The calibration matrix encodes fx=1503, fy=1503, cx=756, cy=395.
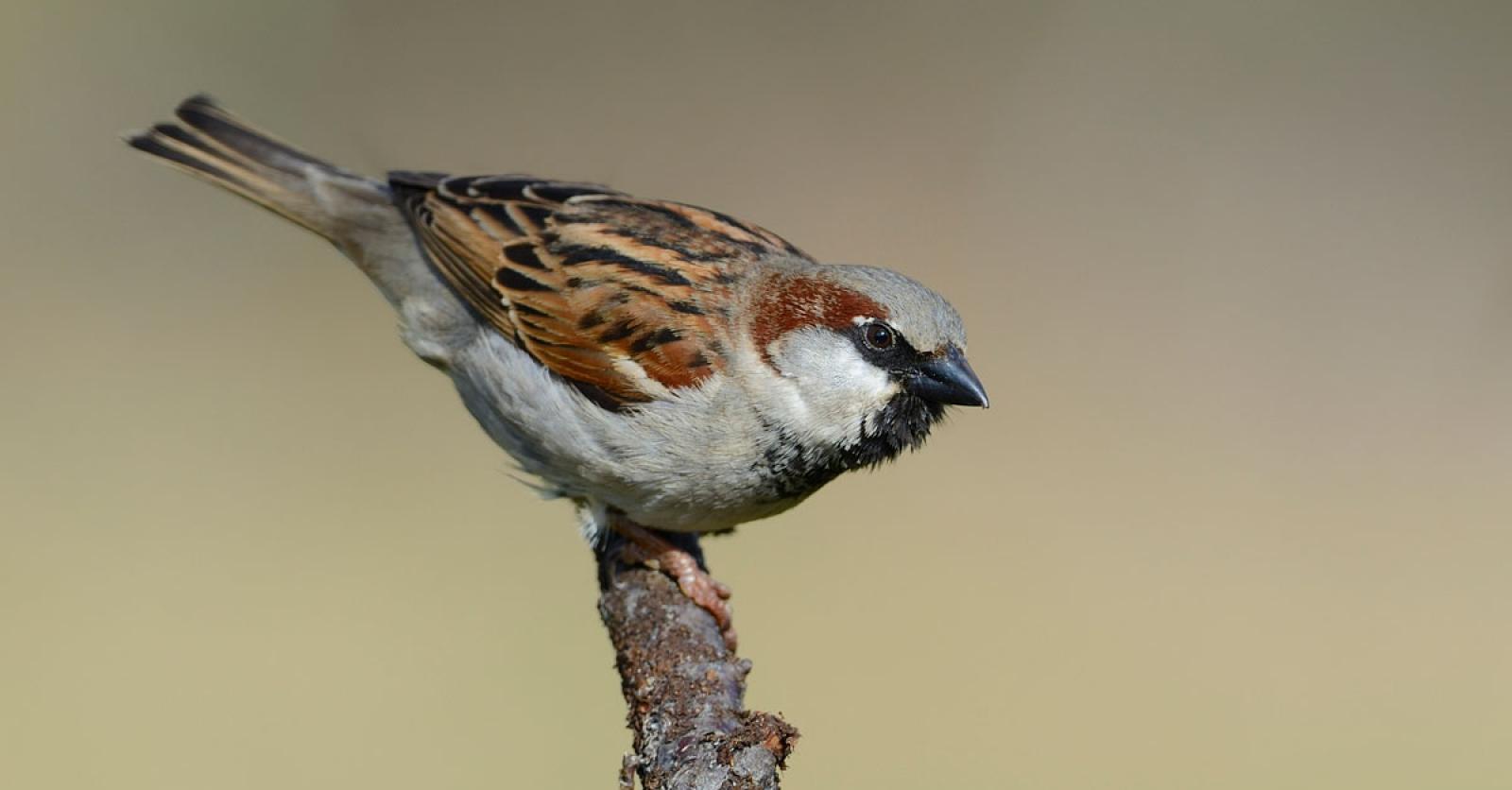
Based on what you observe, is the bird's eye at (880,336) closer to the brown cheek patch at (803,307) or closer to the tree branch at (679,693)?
the brown cheek patch at (803,307)

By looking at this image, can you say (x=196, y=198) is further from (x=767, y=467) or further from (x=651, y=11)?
(x=767, y=467)

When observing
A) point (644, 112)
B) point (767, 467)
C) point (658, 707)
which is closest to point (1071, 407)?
point (644, 112)

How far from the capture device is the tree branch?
A: 2.10 m

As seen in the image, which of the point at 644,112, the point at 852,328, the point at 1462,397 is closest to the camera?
the point at 852,328

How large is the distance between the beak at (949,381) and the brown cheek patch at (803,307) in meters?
0.13

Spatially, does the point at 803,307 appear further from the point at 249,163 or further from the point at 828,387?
the point at 249,163

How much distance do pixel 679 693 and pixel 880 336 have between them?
2.57 ft

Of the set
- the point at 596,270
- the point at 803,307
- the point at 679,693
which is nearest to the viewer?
the point at 679,693

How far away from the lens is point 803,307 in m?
2.92

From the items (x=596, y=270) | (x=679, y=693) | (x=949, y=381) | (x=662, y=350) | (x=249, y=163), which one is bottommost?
(x=679, y=693)

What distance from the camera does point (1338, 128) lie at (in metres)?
7.40

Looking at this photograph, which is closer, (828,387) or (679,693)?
(679,693)

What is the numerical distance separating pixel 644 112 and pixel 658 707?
220 inches

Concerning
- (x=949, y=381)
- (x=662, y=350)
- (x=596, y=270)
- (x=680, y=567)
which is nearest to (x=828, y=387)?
(x=949, y=381)
